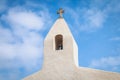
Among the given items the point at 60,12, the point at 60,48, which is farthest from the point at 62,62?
the point at 60,12

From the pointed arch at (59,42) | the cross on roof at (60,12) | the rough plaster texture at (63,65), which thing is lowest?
the rough plaster texture at (63,65)

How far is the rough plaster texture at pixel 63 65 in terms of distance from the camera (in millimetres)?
14266

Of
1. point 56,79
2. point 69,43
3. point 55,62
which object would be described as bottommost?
point 56,79

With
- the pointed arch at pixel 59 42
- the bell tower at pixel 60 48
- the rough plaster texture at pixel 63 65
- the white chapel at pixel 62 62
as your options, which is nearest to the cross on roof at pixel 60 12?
the bell tower at pixel 60 48

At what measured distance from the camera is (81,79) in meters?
14.2

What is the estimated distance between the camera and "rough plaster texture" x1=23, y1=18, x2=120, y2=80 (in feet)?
46.8

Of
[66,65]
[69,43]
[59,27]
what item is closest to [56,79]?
[66,65]

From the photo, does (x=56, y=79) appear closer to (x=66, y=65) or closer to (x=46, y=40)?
(x=66, y=65)

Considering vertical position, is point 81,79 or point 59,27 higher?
point 59,27

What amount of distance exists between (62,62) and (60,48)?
6.01 feet

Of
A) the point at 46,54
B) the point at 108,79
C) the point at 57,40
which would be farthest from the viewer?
the point at 57,40

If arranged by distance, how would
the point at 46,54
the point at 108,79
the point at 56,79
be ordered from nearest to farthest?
the point at 108,79, the point at 56,79, the point at 46,54

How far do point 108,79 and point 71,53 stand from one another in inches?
114

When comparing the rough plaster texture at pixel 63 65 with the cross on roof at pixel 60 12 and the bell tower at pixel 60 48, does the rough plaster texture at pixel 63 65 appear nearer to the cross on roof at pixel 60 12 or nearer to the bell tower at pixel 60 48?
the bell tower at pixel 60 48
